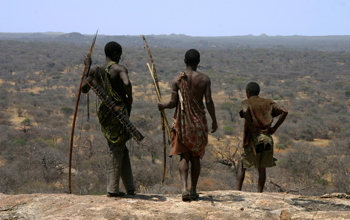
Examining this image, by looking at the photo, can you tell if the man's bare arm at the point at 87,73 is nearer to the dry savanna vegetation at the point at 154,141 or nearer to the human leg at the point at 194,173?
the dry savanna vegetation at the point at 154,141

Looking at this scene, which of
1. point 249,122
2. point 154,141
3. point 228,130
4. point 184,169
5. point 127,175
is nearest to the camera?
point 184,169

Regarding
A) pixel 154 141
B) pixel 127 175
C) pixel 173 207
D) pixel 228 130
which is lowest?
pixel 228 130

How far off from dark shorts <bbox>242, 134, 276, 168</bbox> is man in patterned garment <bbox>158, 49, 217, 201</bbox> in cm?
77

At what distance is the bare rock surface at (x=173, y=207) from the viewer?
9.33 feet

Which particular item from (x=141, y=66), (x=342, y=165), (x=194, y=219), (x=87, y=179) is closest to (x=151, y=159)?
(x=87, y=179)

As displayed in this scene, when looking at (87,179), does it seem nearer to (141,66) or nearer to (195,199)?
(195,199)

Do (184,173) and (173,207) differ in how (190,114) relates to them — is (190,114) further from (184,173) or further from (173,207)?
(173,207)

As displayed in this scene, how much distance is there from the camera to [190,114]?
3406mm

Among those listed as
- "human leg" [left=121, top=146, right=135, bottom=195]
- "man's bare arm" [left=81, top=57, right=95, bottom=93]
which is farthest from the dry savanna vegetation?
"human leg" [left=121, top=146, right=135, bottom=195]

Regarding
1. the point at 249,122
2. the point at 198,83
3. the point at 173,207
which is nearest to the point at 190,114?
the point at 198,83

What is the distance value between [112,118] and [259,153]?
1.96m

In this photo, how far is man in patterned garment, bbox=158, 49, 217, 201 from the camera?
337 centimetres

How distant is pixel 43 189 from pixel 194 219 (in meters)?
6.62

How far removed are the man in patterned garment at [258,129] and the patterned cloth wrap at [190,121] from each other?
695mm
